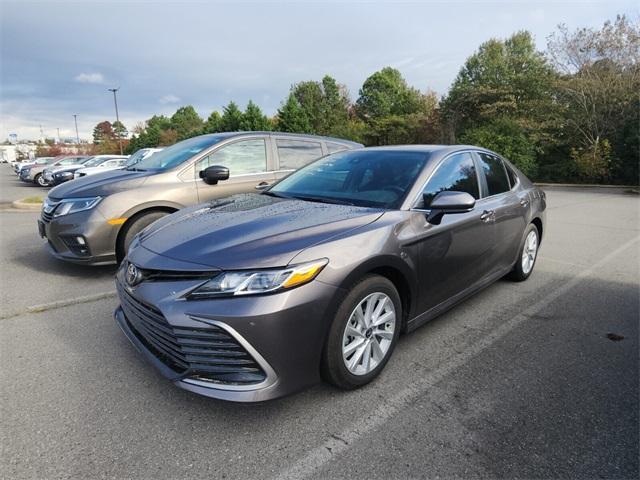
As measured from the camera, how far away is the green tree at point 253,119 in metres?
38.5

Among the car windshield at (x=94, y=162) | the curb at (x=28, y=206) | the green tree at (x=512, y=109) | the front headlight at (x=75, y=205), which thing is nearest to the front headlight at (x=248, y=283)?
the front headlight at (x=75, y=205)

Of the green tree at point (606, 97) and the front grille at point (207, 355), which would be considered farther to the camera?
the green tree at point (606, 97)

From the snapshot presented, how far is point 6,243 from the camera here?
6.31m

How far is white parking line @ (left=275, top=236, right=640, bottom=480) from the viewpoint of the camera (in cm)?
195

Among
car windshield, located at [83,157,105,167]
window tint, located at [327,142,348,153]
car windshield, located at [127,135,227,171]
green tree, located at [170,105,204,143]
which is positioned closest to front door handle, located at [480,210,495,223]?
window tint, located at [327,142,348,153]

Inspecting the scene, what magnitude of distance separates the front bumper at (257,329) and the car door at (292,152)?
12.4 feet

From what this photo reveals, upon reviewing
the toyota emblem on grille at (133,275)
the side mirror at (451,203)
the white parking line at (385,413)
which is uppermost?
the side mirror at (451,203)

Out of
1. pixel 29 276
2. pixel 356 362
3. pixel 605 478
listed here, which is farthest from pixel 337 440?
pixel 29 276

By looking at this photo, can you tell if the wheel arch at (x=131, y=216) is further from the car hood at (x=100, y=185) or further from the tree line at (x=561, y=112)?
the tree line at (x=561, y=112)

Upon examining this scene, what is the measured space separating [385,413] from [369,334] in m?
0.46

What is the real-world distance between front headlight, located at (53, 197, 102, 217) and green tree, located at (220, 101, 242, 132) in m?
36.9

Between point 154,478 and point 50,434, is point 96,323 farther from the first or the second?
point 154,478

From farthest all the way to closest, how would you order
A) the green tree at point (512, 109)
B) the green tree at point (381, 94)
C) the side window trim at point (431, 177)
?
the green tree at point (381, 94)
the green tree at point (512, 109)
the side window trim at point (431, 177)

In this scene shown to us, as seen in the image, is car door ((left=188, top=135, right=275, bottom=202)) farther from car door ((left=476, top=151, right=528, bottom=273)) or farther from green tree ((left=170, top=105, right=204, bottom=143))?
green tree ((left=170, top=105, right=204, bottom=143))
